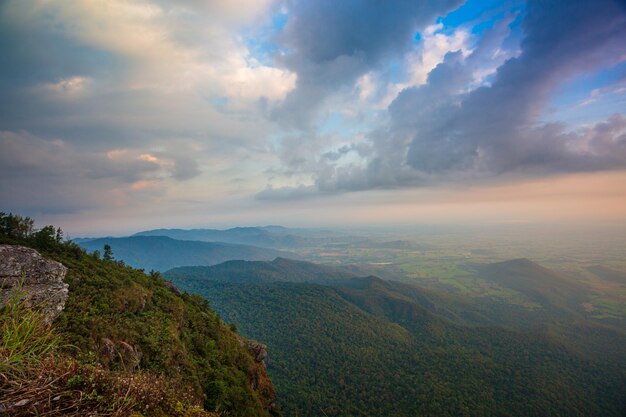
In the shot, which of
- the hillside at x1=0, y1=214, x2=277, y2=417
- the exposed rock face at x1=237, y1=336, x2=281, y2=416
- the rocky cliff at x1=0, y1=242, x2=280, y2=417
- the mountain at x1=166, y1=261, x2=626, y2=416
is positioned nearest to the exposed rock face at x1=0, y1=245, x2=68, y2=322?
the rocky cliff at x1=0, y1=242, x2=280, y2=417

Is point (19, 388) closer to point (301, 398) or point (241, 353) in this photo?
point (241, 353)

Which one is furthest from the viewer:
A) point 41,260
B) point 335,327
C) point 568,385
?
point 335,327

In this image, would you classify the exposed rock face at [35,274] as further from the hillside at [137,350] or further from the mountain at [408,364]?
the mountain at [408,364]

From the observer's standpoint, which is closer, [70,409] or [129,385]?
[70,409]

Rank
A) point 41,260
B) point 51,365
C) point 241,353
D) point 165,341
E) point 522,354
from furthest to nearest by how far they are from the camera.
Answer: point 522,354, point 241,353, point 165,341, point 41,260, point 51,365

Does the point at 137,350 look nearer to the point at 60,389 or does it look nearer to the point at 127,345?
the point at 127,345

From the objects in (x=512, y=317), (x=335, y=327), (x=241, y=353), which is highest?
(x=241, y=353)

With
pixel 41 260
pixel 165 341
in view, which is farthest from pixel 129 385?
pixel 165 341

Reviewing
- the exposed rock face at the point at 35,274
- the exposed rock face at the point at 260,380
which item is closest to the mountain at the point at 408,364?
the exposed rock face at the point at 260,380
